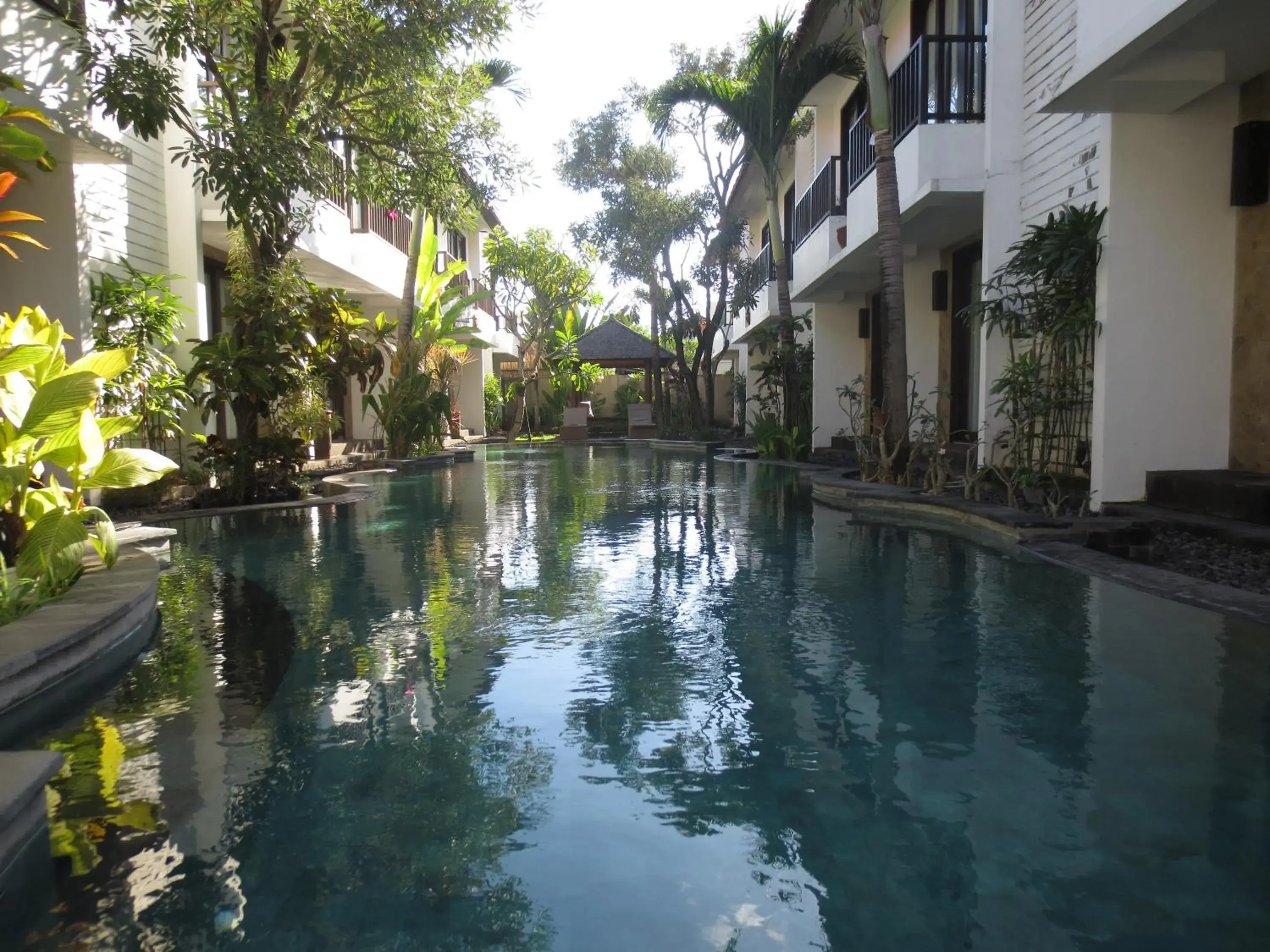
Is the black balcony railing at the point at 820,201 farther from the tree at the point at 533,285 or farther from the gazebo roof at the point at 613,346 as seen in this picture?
the tree at the point at 533,285

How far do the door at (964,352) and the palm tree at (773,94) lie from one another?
12.1 feet

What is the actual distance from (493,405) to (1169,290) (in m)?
26.5

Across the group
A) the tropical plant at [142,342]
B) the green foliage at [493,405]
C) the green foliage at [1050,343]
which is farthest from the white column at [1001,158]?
the green foliage at [493,405]

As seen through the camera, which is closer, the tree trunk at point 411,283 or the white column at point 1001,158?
the white column at point 1001,158

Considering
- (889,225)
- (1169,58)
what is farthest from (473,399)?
(1169,58)

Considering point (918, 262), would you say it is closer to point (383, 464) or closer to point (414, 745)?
point (383, 464)

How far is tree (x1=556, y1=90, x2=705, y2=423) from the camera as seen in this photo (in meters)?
24.8

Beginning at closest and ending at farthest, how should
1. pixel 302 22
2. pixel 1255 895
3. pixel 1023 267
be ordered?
pixel 1255 895, pixel 1023 267, pixel 302 22

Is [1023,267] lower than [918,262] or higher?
lower

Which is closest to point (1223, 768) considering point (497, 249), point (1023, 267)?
point (1023, 267)

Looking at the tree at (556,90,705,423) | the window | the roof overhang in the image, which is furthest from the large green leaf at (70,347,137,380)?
the window

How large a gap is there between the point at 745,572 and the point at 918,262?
9.78m

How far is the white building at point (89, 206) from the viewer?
25.8 feet

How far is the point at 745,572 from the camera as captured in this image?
6.47 metres
